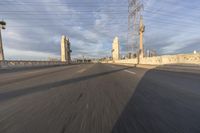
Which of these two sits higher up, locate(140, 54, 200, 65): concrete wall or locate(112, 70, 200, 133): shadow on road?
locate(140, 54, 200, 65): concrete wall

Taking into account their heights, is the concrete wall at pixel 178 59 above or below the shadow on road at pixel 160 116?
above

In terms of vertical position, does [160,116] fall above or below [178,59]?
below

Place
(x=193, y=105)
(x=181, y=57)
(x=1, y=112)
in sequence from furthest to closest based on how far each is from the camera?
(x=181, y=57)
(x=193, y=105)
(x=1, y=112)

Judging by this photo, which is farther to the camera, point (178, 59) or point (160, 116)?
point (178, 59)

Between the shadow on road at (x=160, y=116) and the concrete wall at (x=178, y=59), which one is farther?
the concrete wall at (x=178, y=59)

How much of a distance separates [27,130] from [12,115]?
3.69 ft

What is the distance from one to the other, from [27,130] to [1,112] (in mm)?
1559

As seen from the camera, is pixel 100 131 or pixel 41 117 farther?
pixel 41 117

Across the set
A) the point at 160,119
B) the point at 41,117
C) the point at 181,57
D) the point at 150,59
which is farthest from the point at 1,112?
the point at 150,59

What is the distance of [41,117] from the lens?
3.71 metres

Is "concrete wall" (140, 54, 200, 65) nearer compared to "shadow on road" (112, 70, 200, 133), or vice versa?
"shadow on road" (112, 70, 200, 133)

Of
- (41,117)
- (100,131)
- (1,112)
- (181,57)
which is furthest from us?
(181,57)

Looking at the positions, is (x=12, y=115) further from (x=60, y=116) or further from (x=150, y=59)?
(x=150, y=59)

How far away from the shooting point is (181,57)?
85.9 ft
